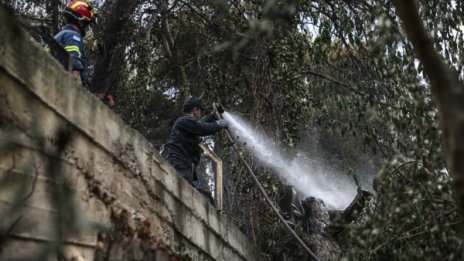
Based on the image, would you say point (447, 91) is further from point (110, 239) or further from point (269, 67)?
point (269, 67)

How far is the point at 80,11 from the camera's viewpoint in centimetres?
541

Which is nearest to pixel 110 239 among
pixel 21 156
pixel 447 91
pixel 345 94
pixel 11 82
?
pixel 21 156

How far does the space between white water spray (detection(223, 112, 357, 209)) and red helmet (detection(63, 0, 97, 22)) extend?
9.50 ft

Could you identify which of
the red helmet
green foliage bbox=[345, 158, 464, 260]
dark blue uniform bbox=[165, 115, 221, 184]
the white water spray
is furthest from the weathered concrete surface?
the white water spray

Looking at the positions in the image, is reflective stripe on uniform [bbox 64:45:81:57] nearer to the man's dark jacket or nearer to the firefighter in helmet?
the firefighter in helmet

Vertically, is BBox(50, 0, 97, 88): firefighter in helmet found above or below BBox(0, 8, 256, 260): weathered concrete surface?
above

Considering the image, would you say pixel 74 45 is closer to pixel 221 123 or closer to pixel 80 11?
pixel 80 11

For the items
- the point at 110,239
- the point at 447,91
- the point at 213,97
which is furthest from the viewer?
the point at 213,97

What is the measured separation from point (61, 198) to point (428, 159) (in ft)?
12.7

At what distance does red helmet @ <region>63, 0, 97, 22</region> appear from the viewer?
536cm

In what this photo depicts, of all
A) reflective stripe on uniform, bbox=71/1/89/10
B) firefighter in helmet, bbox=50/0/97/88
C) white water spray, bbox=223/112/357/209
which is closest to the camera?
firefighter in helmet, bbox=50/0/97/88

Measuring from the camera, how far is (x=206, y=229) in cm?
573

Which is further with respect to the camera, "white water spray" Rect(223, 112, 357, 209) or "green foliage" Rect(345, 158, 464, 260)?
"white water spray" Rect(223, 112, 357, 209)

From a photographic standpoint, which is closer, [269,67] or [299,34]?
[299,34]
